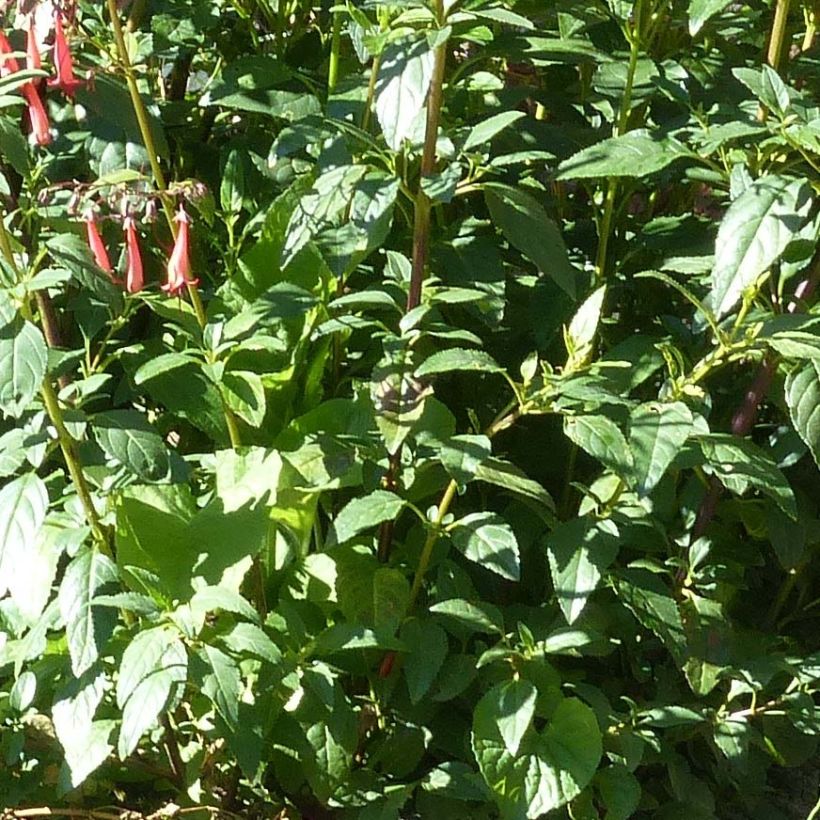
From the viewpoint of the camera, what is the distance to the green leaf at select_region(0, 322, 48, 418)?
44.4 inches

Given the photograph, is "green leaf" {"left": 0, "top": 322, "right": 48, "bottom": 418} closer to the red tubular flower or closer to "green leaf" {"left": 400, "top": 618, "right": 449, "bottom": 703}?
the red tubular flower

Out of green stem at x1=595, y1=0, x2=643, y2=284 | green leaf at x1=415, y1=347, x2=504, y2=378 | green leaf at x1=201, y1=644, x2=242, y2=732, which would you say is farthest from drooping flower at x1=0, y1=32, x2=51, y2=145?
green stem at x1=595, y1=0, x2=643, y2=284

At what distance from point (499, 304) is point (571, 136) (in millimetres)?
318

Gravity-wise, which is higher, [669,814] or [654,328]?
[654,328]

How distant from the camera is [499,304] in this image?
149cm

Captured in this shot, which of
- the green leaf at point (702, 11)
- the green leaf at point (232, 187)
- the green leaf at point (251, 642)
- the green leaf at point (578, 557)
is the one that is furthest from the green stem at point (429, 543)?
the green leaf at point (702, 11)

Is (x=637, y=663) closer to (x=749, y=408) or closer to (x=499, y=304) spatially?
(x=749, y=408)

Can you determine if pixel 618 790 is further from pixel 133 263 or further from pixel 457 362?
pixel 133 263

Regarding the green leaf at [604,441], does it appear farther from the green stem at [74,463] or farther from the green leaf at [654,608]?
the green stem at [74,463]

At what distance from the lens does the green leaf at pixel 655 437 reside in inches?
49.9

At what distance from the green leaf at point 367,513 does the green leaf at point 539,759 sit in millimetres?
266

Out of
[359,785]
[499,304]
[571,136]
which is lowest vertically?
[359,785]

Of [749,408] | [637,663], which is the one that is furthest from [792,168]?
[637,663]

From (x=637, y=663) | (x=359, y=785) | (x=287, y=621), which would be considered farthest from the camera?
(x=637, y=663)
